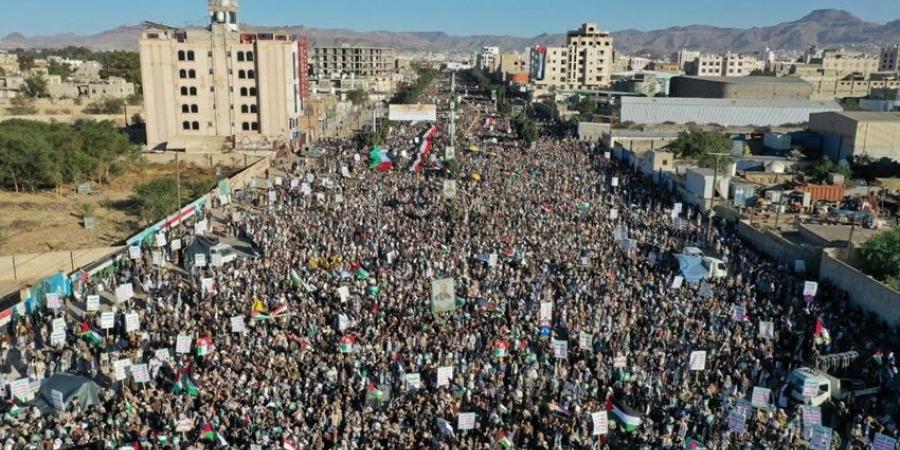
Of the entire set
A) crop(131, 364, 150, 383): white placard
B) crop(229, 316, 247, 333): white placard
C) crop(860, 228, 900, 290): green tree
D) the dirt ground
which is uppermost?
crop(860, 228, 900, 290): green tree

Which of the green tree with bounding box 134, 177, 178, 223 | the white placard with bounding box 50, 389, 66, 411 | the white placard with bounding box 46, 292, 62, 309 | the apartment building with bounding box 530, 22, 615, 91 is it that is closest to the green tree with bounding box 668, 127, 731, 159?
the green tree with bounding box 134, 177, 178, 223

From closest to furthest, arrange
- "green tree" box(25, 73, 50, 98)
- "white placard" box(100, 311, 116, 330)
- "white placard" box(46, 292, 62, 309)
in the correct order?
"white placard" box(100, 311, 116, 330), "white placard" box(46, 292, 62, 309), "green tree" box(25, 73, 50, 98)

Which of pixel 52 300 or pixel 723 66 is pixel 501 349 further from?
pixel 723 66

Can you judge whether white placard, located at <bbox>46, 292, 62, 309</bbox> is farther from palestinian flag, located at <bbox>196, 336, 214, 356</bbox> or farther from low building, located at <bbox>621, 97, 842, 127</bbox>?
low building, located at <bbox>621, 97, 842, 127</bbox>

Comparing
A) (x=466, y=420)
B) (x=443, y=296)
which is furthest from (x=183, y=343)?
(x=466, y=420)

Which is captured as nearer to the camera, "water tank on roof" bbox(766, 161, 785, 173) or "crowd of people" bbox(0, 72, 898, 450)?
"crowd of people" bbox(0, 72, 898, 450)
